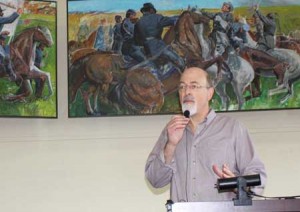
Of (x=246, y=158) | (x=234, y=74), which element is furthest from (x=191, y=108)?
(x=234, y=74)

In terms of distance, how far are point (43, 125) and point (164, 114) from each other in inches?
45.1

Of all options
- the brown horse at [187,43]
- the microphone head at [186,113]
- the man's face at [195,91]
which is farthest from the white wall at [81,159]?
the microphone head at [186,113]

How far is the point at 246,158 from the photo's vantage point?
3.07 meters

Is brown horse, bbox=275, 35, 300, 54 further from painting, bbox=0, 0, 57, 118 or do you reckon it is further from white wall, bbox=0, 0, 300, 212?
painting, bbox=0, 0, 57, 118

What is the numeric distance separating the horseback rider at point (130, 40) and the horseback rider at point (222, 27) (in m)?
0.65

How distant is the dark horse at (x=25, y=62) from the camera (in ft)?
17.5

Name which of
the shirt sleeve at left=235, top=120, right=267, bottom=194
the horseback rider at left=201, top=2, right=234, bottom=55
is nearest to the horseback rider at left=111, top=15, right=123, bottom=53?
the horseback rider at left=201, top=2, right=234, bottom=55

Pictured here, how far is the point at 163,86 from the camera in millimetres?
5289

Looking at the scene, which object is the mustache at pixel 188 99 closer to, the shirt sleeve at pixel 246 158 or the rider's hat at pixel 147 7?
the shirt sleeve at pixel 246 158

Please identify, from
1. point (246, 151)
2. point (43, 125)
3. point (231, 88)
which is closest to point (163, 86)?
point (231, 88)

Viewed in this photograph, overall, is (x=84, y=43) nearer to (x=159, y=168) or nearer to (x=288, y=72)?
(x=288, y=72)

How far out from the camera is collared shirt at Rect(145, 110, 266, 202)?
10.1 ft

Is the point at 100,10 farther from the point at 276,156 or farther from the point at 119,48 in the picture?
the point at 276,156

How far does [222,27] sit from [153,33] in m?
Answer: 0.63
